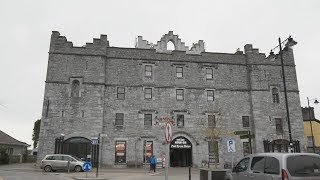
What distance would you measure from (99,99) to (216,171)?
20.1m

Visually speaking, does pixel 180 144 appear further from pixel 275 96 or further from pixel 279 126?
pixel 275 96

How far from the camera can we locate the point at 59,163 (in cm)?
2717

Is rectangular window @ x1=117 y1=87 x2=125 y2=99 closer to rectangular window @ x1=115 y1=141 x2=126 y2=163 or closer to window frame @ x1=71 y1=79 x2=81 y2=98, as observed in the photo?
window frame @ x1=71 y1=79 x2=81 y2=98

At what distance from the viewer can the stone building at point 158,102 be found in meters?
32.2

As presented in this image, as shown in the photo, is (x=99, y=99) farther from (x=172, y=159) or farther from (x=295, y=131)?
(x=295, y=131)

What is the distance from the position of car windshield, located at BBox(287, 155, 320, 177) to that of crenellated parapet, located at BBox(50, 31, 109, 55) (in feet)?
90.5

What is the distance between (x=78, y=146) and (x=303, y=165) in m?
25.7

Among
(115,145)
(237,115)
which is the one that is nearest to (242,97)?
(237,115)

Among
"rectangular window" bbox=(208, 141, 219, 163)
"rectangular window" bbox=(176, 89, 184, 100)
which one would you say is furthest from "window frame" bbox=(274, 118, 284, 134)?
"rectangular window" bbox=(176, 89, 184, 100)

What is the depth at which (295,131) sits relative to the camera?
35.3 m

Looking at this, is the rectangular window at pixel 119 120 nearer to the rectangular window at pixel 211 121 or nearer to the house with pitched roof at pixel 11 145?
the rectangular window at pixel 211 121

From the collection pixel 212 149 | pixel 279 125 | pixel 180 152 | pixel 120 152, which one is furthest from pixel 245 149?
pixel 120 152

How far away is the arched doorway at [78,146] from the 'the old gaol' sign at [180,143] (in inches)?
334

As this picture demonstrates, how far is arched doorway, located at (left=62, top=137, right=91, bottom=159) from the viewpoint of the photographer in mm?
31500
